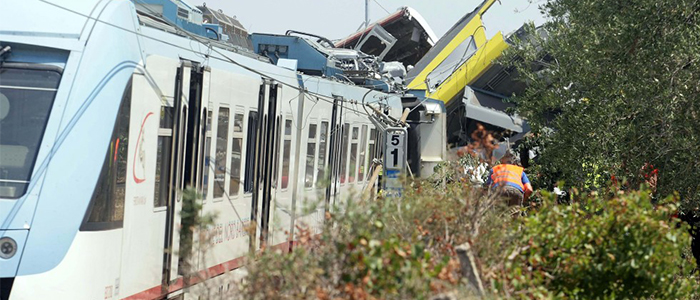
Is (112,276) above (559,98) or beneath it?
beneath

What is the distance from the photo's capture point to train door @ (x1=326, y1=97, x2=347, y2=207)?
1574 centimetres

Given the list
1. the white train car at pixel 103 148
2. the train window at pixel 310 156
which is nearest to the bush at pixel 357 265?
the white train car at pixel 103 148

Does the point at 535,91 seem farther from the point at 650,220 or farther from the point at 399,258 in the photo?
the point at 399,258

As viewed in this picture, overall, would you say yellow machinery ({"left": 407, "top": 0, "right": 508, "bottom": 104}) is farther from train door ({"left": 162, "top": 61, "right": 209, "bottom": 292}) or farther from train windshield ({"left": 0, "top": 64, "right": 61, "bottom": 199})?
train windshield ({"left": 0, "top": 64, "right": 61, "bottom": 199})

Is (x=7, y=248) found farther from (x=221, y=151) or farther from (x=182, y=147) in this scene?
(x=221, y=151)

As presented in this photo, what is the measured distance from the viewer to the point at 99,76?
7.94m

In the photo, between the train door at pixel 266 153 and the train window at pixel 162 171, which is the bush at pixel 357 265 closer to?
the train window at pixel 162 171

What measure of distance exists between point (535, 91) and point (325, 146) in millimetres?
3269

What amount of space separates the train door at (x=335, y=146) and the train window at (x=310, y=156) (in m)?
0.98

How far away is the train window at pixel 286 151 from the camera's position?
42.3 feet

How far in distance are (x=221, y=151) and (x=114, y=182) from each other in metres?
2.39

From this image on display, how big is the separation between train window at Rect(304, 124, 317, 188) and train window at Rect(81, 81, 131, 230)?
6065mm

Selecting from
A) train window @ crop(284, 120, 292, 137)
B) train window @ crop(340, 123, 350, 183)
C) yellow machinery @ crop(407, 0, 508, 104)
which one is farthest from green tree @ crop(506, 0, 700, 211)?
yellow machinery @ crop(407, 0, 508, 104)

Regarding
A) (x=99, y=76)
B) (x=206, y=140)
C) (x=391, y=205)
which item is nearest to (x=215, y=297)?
(x=391, y=205)
